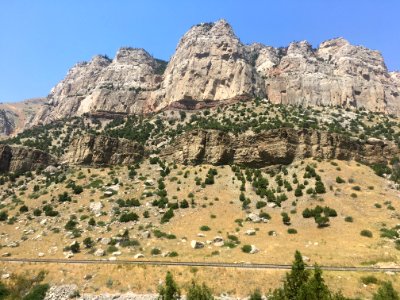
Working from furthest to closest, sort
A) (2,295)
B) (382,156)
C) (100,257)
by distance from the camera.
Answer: (382,156), (100,257), (2,295)

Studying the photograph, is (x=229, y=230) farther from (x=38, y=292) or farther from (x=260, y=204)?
(x=38, y=292)

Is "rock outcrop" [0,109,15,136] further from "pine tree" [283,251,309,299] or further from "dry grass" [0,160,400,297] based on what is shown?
"pine tree" [283,251,309,299]

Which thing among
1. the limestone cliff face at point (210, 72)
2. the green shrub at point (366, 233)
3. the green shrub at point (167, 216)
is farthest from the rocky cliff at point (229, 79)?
the green shrub at point (366, 233)

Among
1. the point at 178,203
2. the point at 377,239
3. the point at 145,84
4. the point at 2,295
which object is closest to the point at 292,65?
the point at 145,84

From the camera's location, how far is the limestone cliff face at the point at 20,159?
261 feet

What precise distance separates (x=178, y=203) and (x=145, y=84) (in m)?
94.4

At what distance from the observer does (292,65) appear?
443 feet

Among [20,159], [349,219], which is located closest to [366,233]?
[349,219]

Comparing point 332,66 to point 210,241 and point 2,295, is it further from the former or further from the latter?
point 2,295

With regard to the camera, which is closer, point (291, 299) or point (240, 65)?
point (291, 299)

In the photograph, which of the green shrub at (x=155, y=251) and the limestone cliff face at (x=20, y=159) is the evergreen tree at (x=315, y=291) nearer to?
the green shrub at (x=155, y=251)

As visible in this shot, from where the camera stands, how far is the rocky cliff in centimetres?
11975

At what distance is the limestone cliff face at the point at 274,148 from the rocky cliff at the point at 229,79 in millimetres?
45319

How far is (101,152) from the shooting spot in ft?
253
